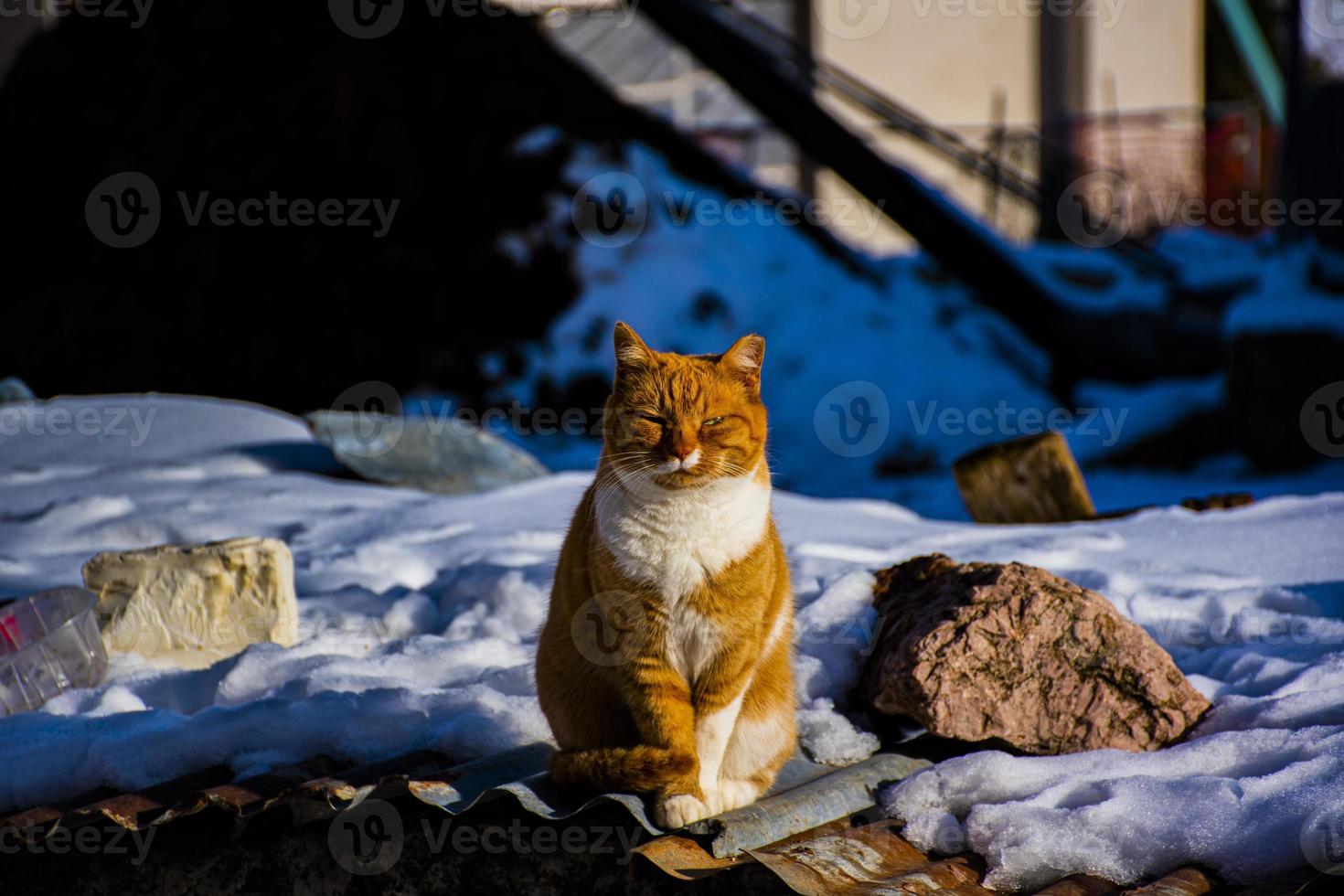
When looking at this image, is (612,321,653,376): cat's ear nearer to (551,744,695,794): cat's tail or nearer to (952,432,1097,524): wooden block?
(551,744,695,794): cat's tail

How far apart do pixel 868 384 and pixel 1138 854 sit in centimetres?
753

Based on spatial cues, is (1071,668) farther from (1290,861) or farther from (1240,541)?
(1240,541)

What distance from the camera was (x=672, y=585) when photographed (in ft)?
7.77

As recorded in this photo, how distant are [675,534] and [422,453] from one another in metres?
3.91

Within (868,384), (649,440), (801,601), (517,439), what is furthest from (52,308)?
(649,440)

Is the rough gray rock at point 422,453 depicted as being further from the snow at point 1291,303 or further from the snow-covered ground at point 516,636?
the snow at point 1291,303

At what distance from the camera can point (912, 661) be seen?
9.43 ft

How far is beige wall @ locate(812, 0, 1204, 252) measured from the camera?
17.1 m

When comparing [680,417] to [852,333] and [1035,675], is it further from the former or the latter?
[852,333]

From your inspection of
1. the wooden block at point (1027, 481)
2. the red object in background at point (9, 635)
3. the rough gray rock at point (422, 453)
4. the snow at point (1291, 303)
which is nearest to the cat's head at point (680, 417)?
the red object in background at point (9, 635)

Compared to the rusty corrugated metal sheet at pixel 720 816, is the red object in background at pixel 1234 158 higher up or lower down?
higher up

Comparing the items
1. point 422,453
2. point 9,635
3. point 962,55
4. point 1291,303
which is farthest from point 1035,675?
point 962,55

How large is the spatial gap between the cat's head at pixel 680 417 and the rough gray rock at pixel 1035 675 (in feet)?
2.55

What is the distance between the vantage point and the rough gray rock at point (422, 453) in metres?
5.82
